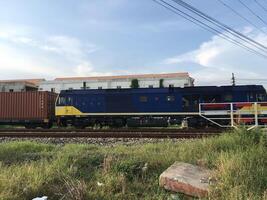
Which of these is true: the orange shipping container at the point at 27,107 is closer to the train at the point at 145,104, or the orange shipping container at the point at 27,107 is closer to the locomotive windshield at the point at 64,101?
the train at the point at 145,104

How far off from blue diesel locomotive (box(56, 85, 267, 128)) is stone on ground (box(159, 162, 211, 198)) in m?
19.8

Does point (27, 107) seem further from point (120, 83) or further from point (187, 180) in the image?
point (120, 83)

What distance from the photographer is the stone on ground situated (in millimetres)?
6938

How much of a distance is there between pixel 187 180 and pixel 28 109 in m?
28.1

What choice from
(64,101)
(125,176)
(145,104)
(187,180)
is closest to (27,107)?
(64,101)

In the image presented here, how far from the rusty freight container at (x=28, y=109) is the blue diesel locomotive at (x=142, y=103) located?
2.20 meters

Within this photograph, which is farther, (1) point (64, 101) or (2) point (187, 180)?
(1) point (64, 101)

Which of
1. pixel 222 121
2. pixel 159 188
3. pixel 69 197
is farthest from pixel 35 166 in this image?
pixel 222 121

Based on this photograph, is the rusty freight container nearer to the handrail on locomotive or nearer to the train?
the train

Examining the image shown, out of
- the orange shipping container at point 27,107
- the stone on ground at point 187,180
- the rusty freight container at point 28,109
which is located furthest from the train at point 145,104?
the stone on ground at point 187,180

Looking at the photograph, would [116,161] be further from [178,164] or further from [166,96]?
[166,96]

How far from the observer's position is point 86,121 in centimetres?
3061

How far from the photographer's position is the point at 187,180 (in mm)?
7133

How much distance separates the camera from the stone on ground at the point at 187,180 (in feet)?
22.8
